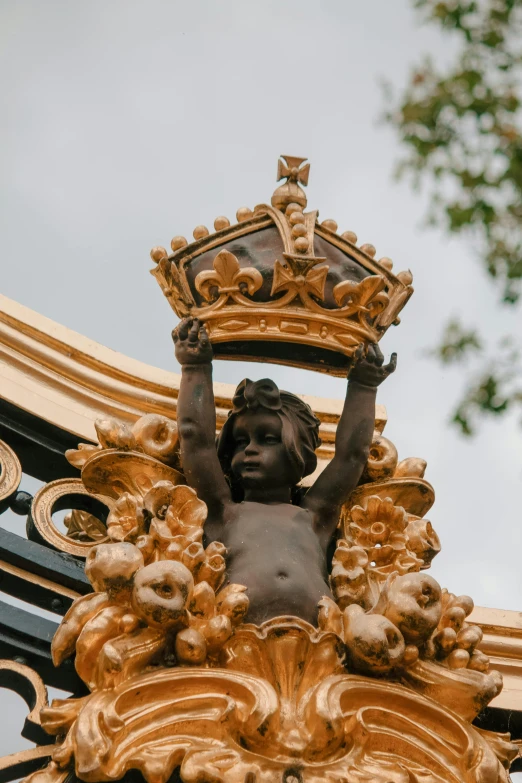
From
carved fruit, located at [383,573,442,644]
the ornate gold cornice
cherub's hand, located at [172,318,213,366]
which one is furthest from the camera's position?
the ornate gold cornice

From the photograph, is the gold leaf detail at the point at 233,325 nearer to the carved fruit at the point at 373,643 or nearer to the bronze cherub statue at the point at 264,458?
the bronze cherub statue at the point at 264,458

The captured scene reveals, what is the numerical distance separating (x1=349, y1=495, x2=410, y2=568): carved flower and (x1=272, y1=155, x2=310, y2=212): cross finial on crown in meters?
1.28

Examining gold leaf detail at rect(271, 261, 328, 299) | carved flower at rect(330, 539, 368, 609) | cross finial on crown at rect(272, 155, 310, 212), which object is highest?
cross finial on crown at rect(272, 155, 310, 212)

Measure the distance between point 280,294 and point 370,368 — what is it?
485mm

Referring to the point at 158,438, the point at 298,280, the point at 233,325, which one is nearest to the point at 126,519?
the point at 158,438

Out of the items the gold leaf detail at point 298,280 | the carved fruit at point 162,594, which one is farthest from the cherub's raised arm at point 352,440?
the carved fruit at point 162,594

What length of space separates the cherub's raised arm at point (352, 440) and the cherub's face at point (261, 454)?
0.41 ft

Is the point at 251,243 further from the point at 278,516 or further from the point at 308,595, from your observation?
the point at 308,595

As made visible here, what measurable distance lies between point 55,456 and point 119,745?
1754 millimetres

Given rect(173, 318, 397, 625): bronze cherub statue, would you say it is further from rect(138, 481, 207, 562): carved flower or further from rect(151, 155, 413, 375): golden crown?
rect(151, 155, 413, 375): golden crown

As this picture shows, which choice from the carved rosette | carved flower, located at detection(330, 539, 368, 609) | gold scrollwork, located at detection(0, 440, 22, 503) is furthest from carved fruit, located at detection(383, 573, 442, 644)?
gold scrollwork, located at detection(0, 440, 22, 503)

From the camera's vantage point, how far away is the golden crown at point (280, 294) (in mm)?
5996

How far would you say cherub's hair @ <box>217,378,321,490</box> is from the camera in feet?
19.1

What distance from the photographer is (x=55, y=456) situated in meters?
6.37
